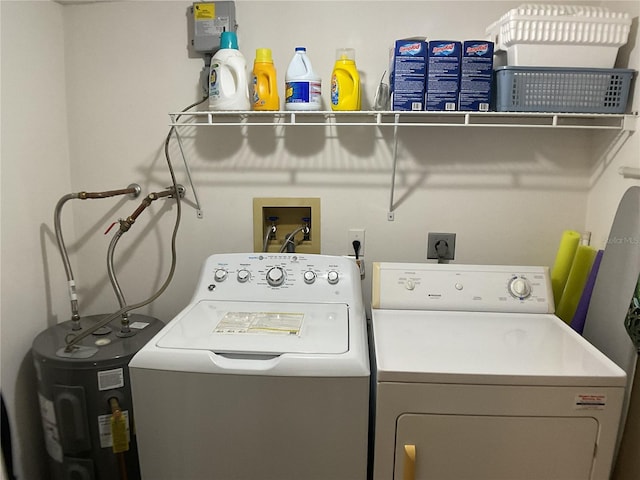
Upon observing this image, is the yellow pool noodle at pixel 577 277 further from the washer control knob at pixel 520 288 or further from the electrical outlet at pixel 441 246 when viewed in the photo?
the electrical outlet at pixel 441 246

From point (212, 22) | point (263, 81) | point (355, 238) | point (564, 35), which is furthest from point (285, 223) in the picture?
point (564, 35)

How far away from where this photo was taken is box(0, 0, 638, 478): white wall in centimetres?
178

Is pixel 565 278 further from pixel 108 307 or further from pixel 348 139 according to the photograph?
pixel 108 307

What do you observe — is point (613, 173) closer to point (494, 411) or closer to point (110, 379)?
point (494, 411)

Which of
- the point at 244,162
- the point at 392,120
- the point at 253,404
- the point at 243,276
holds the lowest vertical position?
the point at 253,404

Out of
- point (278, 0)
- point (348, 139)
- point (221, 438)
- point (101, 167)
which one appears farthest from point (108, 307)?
point (278, 0)

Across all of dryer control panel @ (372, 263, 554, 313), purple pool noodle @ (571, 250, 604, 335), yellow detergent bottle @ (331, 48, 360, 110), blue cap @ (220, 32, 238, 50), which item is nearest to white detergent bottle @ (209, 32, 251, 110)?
blue cap @ (220, 32, 238, 50)

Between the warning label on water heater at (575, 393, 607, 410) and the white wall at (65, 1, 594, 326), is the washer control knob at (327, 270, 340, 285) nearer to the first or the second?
the white wall at (65, 1, 594, 326)

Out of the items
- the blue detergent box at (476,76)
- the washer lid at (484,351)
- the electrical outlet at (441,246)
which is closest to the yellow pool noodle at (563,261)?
the washer lid at (484,351)

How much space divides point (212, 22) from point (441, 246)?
1.21 metres

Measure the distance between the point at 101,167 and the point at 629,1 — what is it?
2.00 meters

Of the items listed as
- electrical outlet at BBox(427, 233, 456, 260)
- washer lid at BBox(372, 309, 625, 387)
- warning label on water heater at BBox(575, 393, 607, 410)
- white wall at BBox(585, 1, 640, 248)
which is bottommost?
warning label on water heater at BBox(575, 393, 607, 410)

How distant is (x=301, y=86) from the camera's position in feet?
5.35

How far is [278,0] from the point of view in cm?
180
